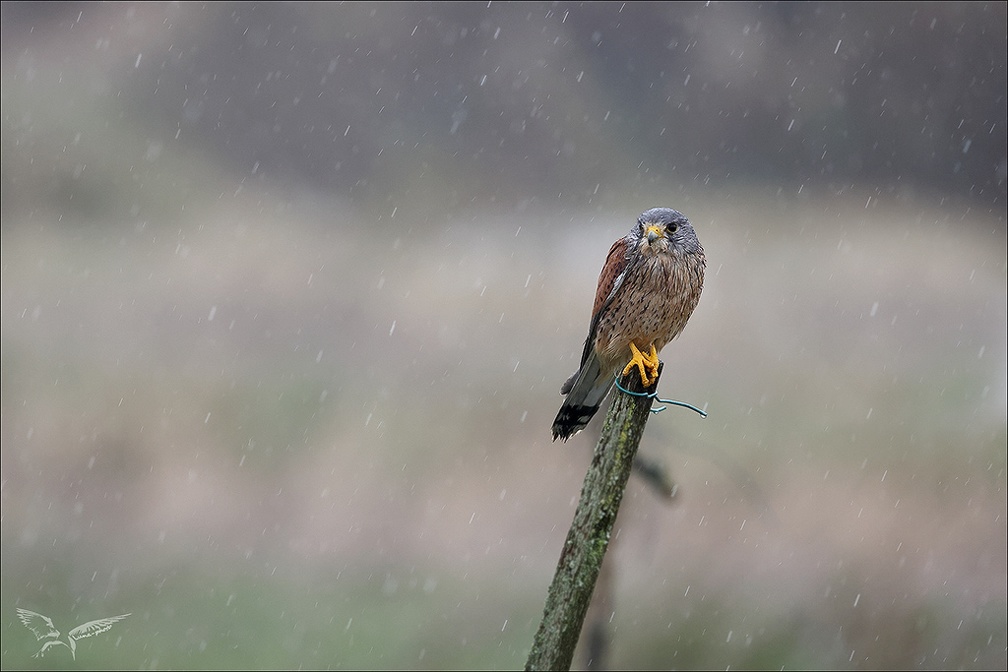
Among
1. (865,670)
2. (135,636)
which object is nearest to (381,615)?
(135,636)

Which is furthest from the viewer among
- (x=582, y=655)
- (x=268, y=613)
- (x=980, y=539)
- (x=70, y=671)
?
(x=980, y=539)

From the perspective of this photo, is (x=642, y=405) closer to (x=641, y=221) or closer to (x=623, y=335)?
(x=623, y=335)

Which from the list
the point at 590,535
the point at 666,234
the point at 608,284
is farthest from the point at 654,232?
the point at 590,535

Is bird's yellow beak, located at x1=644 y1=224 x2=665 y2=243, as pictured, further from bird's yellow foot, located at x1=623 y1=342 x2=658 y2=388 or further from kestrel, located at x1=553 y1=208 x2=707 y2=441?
bird's yellow foot, located at x1=623 y1=342 x2=658 y2=388

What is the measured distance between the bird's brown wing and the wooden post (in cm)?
34

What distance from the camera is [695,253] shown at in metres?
2.02

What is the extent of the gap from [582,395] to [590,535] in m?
0.44

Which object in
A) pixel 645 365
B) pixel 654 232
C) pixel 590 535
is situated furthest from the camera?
pixel 654 232

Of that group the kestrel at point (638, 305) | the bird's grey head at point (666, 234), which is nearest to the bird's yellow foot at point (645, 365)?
the kestrel at point (638, 305)

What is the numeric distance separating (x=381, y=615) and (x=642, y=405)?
12.2 ft

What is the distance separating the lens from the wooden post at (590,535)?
1666mm

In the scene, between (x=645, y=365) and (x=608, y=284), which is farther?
(x=608, y=284)

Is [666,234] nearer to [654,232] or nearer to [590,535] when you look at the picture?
[654,232]

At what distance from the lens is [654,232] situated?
1976 mm
